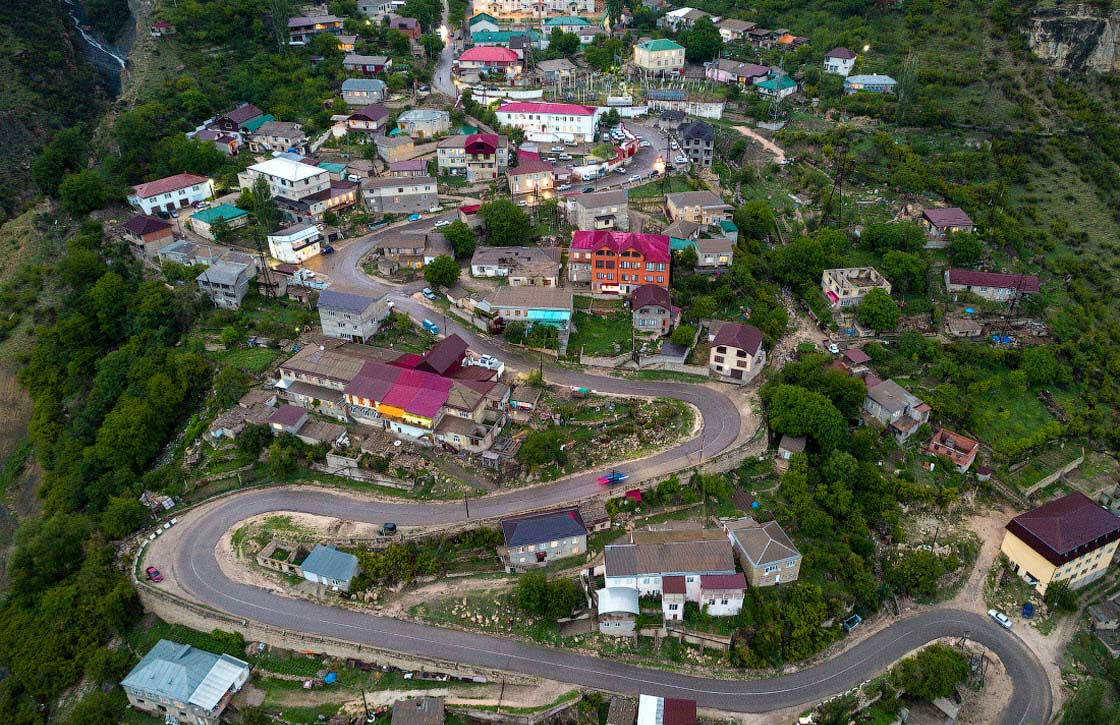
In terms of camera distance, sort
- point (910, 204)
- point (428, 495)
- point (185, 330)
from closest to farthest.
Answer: point (428, 495)
point (185, 330)
point (910, 204)

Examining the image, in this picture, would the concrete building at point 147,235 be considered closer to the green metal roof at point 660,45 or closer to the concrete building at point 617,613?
the concrete building at point 617,613

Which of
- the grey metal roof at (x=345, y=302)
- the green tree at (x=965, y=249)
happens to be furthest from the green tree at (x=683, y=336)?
the green tree at (x=965, y=249)

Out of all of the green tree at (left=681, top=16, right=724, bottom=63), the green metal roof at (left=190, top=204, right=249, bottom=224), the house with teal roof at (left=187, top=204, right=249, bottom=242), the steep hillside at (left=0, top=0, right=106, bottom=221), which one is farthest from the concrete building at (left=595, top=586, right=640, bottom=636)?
the green tree at (left=681, top=16, right=724, bottom=63)

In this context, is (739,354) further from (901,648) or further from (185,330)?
(185,330)

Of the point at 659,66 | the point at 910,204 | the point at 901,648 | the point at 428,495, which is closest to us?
the point at 901,648

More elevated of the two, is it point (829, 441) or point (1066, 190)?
point (1066, 190)

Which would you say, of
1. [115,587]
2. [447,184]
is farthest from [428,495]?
[447,184]

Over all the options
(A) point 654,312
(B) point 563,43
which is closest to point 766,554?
(A) point 654,312
